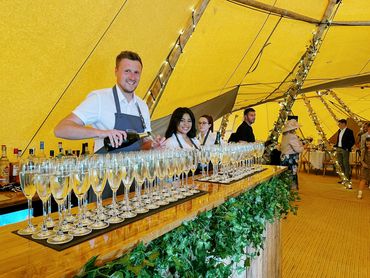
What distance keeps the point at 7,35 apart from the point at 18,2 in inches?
7.8

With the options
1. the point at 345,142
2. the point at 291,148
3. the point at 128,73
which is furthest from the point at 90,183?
the point at 345,142

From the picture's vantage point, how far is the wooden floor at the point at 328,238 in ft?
8.63

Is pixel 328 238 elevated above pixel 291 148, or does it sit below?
below

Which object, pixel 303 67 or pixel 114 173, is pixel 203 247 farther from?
Result: pixel 303 67

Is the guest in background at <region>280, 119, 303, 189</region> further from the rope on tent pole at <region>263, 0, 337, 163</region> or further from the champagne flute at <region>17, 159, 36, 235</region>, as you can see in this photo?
the champagne flute at <region>17, 159, 36, 235</region>

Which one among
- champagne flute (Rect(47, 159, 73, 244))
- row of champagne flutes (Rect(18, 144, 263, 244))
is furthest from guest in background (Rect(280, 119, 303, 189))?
champagne flute (Rect(47, 159, 73, 244))

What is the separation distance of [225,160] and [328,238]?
239cm

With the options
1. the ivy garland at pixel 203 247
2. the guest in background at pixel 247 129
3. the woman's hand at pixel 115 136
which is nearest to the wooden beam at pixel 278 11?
the guest in background at pixel 247 129

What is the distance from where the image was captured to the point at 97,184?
91 centimetres

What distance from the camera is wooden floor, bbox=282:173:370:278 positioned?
2.63 m

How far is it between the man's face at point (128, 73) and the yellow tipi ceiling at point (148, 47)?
574mm

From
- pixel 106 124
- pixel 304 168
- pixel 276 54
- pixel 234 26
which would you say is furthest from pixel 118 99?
pixel 304 168

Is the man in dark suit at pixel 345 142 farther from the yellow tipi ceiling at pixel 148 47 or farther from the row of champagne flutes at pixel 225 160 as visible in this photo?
the row of champagne flutes at pixel 225 160

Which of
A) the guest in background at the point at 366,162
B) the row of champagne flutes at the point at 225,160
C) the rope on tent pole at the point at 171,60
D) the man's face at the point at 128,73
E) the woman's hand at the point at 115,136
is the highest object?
the rope on tent pole at the point at 171,60
